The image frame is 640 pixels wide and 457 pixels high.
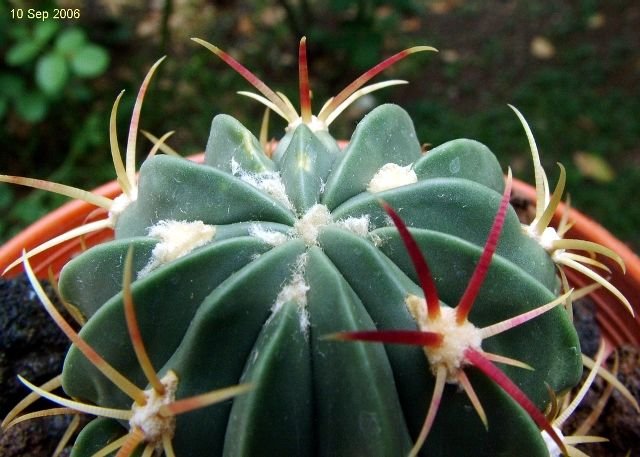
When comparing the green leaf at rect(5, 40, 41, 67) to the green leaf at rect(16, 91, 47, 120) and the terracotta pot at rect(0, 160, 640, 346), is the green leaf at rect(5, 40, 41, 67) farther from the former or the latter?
the terracotta pot at rect(0, 160, 640, 346)

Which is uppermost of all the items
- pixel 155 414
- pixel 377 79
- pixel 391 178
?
pixel 377 79

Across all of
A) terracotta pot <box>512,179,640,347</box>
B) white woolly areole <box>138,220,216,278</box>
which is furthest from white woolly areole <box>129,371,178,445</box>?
terracotta pot <box>512,179,640,347</box>

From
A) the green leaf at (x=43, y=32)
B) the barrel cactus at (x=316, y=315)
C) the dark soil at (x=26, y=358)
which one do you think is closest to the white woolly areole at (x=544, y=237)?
A: the barrel cactus at (x=316, y=315)

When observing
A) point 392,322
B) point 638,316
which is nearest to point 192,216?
point 392,322

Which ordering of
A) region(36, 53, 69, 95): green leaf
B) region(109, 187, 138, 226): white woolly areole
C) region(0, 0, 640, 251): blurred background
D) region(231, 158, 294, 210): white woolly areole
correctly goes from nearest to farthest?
1. region(231, 158, 294, 210): white woolly areole
2. region(109, 187, 138, 226): white woolly areole
3. region(36, 53, 69, 95): green leaf
4. region(0, 0, 640, 251): blurred background

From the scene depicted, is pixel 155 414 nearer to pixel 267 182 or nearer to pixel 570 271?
pixel 267 182

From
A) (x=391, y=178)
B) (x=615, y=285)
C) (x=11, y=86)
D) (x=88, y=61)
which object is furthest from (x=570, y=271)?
(x=11, y=86)

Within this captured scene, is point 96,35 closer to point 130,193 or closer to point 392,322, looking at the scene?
point 130,193
